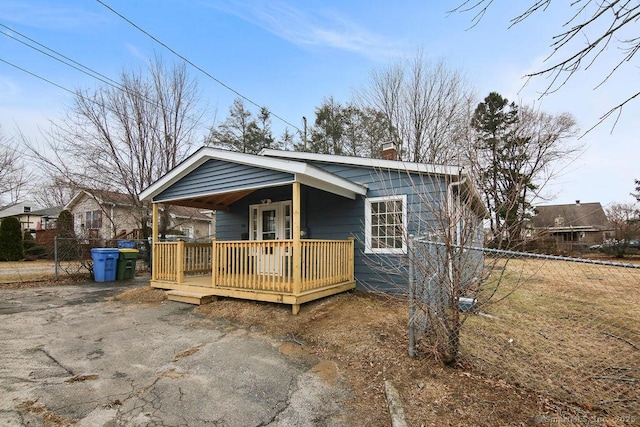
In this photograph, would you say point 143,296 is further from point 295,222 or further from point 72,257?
point 72,257

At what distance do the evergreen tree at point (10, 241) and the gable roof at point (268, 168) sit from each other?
15999 millimetres

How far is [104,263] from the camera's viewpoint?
10297mm

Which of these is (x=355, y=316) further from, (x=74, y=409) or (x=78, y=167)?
(x=78, y=167)

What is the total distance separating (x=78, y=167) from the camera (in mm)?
12133

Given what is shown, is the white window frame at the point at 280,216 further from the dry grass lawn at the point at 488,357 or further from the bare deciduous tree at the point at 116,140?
the bare deciduous tree at the point at 116,140

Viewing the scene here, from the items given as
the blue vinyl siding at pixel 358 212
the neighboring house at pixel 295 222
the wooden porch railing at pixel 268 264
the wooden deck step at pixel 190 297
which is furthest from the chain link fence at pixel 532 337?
the wooden deck step at pixel 190 297

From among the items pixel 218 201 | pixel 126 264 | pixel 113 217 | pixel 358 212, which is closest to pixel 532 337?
pixel 358 212

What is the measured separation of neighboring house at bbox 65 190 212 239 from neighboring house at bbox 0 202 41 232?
10499mm

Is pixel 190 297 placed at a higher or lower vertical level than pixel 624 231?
lower

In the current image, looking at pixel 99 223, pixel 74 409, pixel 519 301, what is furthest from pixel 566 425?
pixel 99 223

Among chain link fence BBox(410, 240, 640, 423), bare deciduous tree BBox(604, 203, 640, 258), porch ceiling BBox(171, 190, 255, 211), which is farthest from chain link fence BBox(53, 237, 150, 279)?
bare deciduous tree BBox(604, 203, 640, 258)

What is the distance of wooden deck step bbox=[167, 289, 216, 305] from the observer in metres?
6.67

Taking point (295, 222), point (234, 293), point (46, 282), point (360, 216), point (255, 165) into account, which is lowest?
point (46, 282)

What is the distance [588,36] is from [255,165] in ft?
17.0
